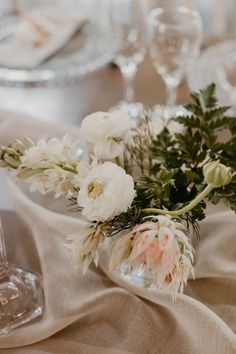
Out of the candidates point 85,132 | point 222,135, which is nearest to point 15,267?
point 85,132

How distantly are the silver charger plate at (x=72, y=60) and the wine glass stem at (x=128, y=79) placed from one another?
0.24ft

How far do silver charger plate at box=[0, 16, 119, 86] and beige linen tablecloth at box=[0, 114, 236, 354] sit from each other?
1.54ft

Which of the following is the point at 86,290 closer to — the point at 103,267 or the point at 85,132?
the point at 103,267

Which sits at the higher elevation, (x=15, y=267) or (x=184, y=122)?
(x=184, y=122)

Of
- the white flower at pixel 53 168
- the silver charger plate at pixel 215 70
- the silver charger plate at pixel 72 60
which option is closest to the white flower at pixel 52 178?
the white flower at pixel 53 168

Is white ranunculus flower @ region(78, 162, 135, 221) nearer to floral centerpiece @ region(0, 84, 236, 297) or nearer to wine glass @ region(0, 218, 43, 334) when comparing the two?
floral centerpiece @ region(0, 84, 236, 297)

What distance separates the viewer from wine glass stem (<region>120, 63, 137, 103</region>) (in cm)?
111

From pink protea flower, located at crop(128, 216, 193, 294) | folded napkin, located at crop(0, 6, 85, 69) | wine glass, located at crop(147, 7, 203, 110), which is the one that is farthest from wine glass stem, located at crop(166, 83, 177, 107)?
pink protea flower, located at crop(128, 216, 193, 294)

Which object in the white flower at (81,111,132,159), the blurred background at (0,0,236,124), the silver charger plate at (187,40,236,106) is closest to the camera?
the white flower at (81,111,132,159)

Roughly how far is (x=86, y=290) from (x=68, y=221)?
0.11m

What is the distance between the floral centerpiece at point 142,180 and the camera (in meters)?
0.53

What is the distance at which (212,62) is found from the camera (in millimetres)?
1123

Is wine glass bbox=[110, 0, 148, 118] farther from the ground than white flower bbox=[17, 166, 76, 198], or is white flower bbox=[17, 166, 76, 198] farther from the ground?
wine glass bbox=[110, 0, 148, 118]

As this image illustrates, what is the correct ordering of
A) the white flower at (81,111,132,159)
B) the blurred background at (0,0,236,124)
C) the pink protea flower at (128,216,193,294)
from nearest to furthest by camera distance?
the pink protea flower at (128,216,193,294) < the white flower at (81,111,132,159) < the blurred background at (0,0,236,124)
